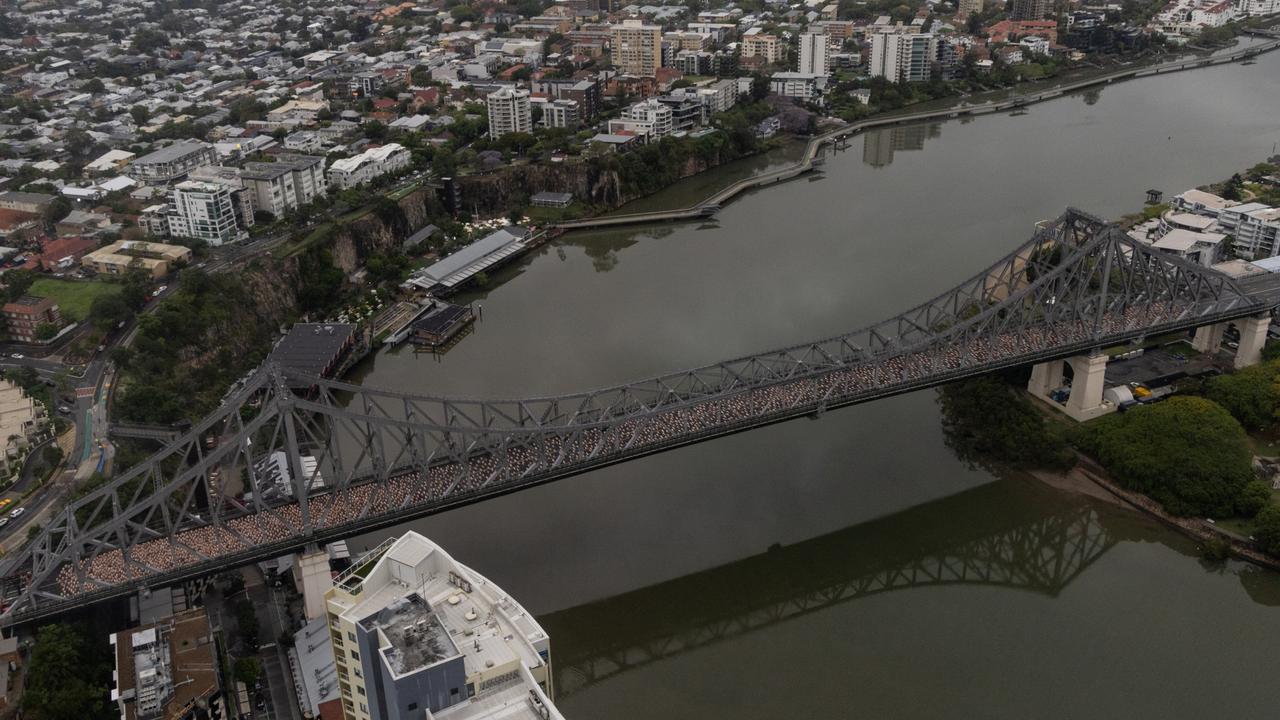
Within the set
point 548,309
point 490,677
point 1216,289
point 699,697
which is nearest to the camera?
point 490,677

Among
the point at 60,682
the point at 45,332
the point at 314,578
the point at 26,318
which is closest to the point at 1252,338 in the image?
the point at 314,578

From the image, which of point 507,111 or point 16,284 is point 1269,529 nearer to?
point 16,284

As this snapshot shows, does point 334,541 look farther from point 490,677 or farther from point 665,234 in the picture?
point 665,234

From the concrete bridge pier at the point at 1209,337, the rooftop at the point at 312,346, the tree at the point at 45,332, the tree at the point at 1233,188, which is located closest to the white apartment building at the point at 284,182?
the rooftop at the point at 312,346

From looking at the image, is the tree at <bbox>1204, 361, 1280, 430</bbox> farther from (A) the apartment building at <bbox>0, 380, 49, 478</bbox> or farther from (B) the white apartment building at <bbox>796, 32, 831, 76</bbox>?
(B) the white apartment building at <bbox>796, 32, 831, 76</bbox>

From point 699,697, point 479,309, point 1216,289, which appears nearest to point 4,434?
point 479,309

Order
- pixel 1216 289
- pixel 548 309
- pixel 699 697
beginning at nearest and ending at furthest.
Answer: pixel 699 697
pixel 1216 289
pixel 548 309

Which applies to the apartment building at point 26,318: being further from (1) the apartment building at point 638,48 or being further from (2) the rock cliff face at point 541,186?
(1) the apartment building at point 638,48
